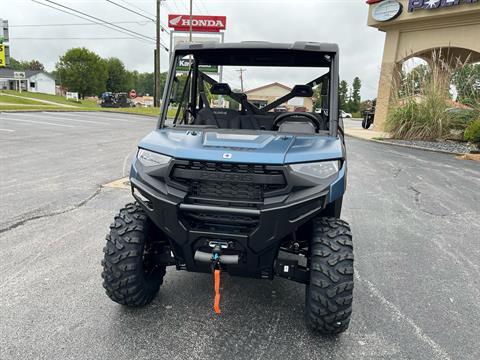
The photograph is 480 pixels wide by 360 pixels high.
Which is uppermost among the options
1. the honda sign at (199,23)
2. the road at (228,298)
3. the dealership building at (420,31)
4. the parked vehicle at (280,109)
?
the honda sign at (199,23)

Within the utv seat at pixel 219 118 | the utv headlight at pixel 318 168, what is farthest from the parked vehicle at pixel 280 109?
the utv headlight at pixel 318 168

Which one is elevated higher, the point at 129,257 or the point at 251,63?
the point at 251,63

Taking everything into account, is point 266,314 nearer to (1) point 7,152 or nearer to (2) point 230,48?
(2) point 230,48

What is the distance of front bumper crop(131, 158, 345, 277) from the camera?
221 centimetres

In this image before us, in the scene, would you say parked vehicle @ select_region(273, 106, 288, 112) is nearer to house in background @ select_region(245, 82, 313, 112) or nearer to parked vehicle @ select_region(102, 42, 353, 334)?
house in background @ select_region(245, 82, 313, 112)

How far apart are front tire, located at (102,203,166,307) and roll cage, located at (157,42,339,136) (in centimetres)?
89

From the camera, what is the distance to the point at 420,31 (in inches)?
724

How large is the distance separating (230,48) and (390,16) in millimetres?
18474

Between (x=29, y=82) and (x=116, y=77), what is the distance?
17453 millimetres

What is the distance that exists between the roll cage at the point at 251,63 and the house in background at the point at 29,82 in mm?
83539

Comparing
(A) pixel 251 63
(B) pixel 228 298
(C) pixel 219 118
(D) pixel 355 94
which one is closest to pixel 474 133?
(A) pixel 251 63

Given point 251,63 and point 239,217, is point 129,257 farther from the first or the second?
point 251,63

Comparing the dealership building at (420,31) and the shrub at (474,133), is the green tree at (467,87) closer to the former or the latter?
the dealership building at (420,31)

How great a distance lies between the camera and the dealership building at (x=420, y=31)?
16.2 m
